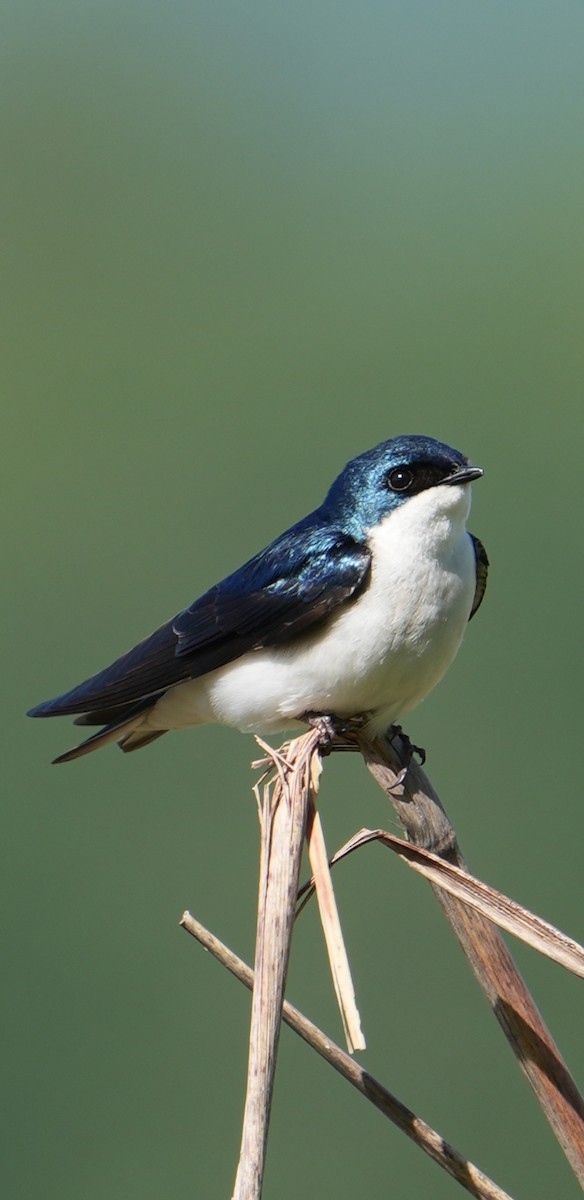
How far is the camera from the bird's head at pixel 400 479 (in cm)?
238

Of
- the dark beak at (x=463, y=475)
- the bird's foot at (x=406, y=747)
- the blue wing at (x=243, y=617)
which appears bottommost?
the bird's foot at (x=406, y=747)

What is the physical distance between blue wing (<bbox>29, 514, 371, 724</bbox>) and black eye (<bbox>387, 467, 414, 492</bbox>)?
112mm

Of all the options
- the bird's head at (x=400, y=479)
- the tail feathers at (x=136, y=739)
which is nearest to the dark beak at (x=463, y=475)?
the bird's head at (x=400, y=479)

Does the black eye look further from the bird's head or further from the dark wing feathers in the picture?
the dark wing feathers

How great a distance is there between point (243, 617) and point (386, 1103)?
1.23 metres

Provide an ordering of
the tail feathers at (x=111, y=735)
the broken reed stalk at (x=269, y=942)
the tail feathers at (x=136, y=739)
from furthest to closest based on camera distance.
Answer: the tail feathers at (x=136, y=739) < the tail feathers at (x=111, y=735) < the broken reed stalk at (x=269, y=942)

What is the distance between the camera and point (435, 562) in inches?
91.4

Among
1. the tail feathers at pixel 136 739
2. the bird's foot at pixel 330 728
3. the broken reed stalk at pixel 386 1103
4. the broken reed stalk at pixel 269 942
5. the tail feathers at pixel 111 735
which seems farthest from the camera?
the tail feathers at pixel 136 739

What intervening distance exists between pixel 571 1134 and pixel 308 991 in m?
3.07

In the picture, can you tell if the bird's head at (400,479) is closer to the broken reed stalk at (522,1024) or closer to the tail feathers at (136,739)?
the tail feathers at (136,739)

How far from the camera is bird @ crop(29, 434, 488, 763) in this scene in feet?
7.56

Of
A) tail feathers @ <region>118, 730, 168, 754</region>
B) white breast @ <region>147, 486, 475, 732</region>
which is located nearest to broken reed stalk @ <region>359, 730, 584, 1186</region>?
white breast @ <region>147, 486, 475, 732</region>

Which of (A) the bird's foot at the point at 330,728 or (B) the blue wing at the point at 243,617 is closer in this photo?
(A) the bird's foot at the point at 330,728

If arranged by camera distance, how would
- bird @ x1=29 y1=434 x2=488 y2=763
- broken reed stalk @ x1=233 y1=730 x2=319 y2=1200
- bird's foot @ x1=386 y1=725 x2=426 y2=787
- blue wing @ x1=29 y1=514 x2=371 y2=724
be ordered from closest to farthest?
broken reed stalk @ x1=233 y1=730 x2=319 y2=1200 → bird's foot @ x1=386 y1=725 x2=426 y2=787 → bird @ x1=29 y1=434 x2=488 y2=763 → blue wing @ x1=29 y1=514 x2=371 y2=724
